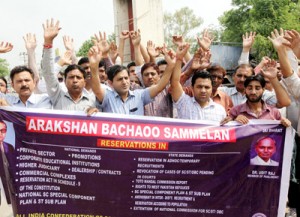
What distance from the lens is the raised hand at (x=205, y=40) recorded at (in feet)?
17.7

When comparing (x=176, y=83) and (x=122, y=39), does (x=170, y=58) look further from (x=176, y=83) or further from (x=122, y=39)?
(x=122, y=39)

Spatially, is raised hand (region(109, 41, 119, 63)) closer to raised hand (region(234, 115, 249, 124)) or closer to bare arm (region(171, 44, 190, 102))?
bare arm (region(171, 44, 190, 102))

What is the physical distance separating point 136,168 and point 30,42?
2.23m

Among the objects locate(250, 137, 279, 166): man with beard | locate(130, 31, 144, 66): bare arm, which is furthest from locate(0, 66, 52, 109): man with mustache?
locate(130, 31, 144, 66): bare arm

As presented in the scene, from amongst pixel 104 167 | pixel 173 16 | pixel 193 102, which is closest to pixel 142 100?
pixel 193 102

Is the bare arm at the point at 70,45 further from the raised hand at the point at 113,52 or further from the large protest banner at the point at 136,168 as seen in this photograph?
the large protest banner at the point at 136,168

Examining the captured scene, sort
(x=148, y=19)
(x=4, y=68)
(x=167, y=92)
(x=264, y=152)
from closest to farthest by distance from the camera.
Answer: (x=264, y=152), (x=167, y=92), (x=148, y=19), (x=4, y=68)

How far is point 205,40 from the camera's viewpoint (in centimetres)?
549

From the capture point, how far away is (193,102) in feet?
14.2

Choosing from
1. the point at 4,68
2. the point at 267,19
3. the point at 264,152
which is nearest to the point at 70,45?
the point at 264,152

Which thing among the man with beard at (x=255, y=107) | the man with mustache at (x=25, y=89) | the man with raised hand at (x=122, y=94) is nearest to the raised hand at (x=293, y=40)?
the man with beard at (x=255, y=107)

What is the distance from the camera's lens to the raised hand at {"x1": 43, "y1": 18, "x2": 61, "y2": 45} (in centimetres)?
457

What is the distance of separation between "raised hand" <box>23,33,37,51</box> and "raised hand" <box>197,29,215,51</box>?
7.02 feet

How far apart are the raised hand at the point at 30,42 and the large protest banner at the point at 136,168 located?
1.23m
